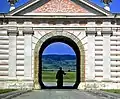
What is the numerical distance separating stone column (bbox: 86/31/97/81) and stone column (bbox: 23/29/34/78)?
555cm

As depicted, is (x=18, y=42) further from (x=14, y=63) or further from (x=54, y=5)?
(x=54, y=5)

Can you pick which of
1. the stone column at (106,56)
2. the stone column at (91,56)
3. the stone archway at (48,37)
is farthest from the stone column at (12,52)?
the stone column at (106,56)

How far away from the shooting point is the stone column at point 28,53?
45.3 metres

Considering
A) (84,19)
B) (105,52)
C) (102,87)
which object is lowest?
(102,87)

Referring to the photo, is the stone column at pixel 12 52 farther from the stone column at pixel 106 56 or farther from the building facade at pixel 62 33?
the stone column at pixel 106 56

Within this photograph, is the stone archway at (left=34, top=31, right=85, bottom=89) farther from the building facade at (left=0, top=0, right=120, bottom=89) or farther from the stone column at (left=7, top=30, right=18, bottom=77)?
the stone column at (left=7, top=30, right=18, bottom=77)

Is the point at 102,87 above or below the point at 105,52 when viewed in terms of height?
below

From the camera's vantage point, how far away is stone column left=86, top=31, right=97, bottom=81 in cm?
4525

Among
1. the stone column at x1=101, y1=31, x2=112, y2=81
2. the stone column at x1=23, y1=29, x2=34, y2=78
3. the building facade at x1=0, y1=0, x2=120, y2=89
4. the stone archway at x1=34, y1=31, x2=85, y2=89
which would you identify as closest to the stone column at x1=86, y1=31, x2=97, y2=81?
the building facade at x1=0, y1=0, x2=120, y2=89

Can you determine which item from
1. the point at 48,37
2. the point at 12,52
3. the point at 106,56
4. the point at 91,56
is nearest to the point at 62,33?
the point at 48,37

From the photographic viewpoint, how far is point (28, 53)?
45406mm

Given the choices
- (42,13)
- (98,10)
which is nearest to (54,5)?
(42,13)

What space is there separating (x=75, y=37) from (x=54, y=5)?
369cm

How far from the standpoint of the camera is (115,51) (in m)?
45.4
